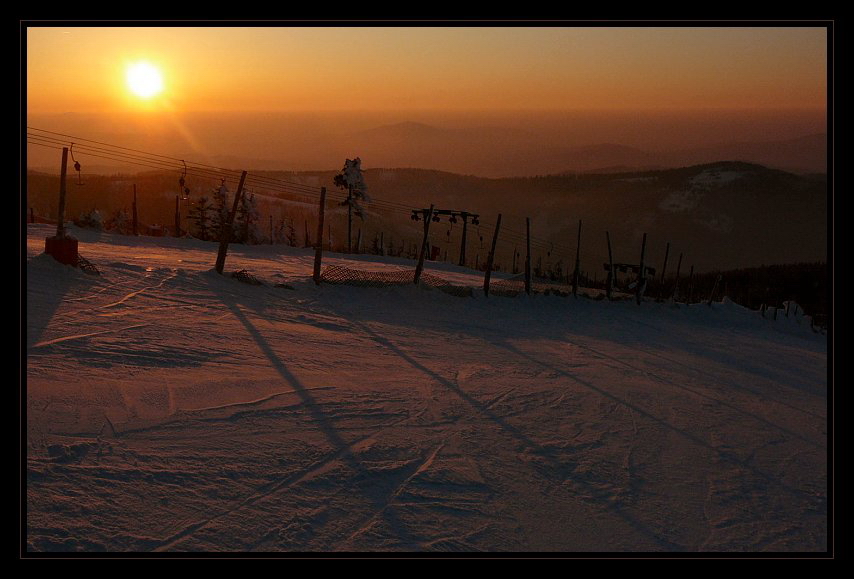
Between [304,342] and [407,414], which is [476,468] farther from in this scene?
[304,342]

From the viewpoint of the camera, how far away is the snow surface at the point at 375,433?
6883 mm

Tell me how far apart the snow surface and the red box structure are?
20.2 inches

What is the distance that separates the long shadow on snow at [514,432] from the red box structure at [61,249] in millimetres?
7462

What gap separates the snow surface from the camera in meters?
6.88

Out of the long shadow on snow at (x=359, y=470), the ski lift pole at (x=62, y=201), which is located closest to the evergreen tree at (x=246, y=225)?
the ski lift pole at (x=62, y=201)

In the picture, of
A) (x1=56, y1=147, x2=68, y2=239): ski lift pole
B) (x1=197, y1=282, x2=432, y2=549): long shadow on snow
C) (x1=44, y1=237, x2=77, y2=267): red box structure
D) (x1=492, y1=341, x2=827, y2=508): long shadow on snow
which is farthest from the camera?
(x1=44, y1=237, x2=77, y2=267): red box structure

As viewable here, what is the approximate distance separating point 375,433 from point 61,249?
11424mm

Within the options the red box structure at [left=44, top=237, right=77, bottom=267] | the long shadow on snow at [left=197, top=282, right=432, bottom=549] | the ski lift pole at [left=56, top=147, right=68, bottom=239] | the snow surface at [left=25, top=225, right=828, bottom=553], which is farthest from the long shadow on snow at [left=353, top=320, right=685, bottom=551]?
the ski lift pole at [left=56, top=147, right=68, bottom=239]

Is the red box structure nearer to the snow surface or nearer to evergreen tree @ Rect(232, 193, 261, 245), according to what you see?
the snow surface

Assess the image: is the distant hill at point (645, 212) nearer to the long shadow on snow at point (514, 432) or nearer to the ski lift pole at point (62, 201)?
the ski lift pole at point (62, 201)

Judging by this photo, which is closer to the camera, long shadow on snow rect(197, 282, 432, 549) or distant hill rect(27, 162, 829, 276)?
long shadow on snow rect(197, 282, 432, 549)

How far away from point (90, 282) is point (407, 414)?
10.1 m

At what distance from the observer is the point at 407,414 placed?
1070cm
